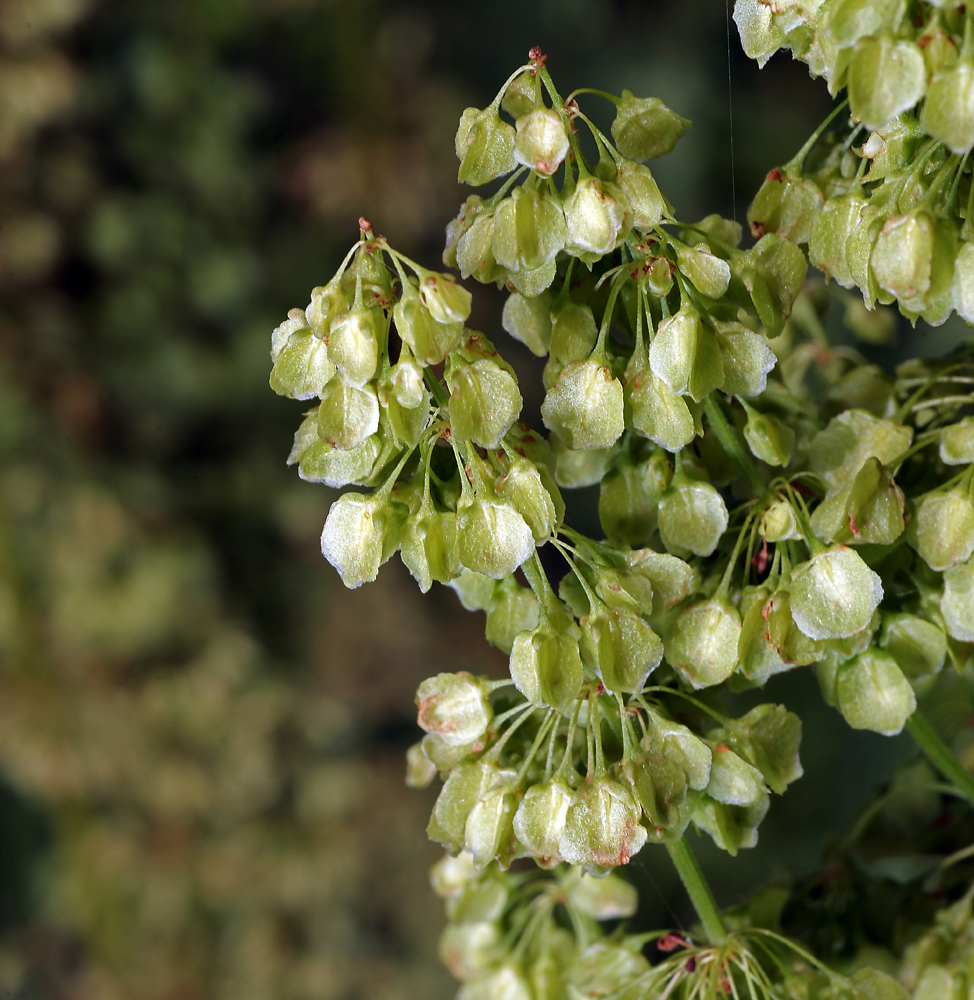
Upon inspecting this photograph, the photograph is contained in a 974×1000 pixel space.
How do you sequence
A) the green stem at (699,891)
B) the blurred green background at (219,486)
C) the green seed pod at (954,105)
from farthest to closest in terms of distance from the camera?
the blurred green background at (219,486) < the green stem at (699,891) < the green seed pod at (954,105)

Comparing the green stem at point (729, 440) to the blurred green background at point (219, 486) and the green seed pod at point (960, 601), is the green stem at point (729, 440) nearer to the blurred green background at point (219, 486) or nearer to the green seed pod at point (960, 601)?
the green seed pod at point (960, 601)

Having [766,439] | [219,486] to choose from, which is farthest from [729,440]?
[219,486]

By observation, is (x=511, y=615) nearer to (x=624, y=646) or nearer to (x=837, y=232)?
(x=624, y=646)

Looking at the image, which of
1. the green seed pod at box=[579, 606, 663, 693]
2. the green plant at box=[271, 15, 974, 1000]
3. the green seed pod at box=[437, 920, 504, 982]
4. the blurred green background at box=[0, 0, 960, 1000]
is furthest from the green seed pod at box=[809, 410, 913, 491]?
the blurred green background at box=[0, 0, 960, 1000]

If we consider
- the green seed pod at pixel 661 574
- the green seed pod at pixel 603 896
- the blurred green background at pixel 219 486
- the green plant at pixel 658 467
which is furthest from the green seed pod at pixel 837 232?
the blurred green background at pixel 219 486

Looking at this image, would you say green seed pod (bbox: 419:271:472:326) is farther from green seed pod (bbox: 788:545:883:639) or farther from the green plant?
green seed pod (bbox: 788:545:883:639)

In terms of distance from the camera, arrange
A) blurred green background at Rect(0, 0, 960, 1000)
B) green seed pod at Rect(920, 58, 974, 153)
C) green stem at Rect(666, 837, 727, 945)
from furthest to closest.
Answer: blurred green background at Rect(0, 0, 960, 1000)
green stem at Rect(666, 837, 727, 945)
green seed pod at Rect(920, 58, 974, 153)

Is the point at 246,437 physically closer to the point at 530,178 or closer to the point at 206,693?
the point at 206,693
